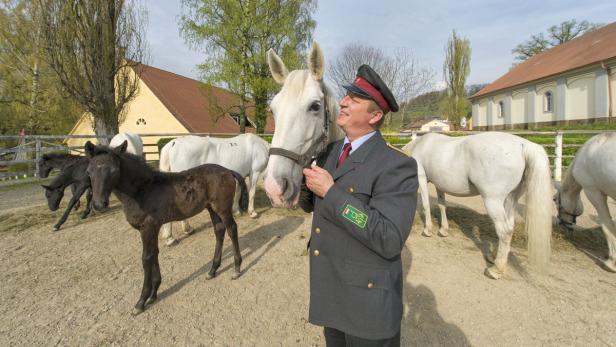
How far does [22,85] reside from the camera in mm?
16672

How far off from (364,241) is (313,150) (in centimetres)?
61

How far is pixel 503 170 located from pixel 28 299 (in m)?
5.71

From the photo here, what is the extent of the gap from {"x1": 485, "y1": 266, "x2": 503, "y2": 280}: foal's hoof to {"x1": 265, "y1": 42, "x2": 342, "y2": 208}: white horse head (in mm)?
3060

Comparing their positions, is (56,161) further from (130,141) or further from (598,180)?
(598,180)

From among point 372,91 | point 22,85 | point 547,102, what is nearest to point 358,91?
point 372,91

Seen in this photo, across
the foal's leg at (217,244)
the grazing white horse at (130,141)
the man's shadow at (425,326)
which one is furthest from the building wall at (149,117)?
the man's shadow at (425,326)

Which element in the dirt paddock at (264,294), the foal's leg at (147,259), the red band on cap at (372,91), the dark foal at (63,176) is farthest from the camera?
the dark foal at (63,176)

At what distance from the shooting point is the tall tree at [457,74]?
28.0 m

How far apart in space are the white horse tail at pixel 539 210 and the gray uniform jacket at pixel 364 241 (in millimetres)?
2734

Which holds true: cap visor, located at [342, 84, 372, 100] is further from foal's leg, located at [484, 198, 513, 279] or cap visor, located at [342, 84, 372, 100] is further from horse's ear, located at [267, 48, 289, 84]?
foal's leg, located at [484, 198, 513, 279]

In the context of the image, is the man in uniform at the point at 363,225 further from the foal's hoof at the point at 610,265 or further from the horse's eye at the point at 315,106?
the foal's hoof at the point at 610,265

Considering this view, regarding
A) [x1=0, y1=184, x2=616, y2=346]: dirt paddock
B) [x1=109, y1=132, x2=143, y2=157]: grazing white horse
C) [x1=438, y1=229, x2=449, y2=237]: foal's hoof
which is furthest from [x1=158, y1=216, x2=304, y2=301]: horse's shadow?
[x1=109, y1=132, x2=143, y2=157]: grazing white horse

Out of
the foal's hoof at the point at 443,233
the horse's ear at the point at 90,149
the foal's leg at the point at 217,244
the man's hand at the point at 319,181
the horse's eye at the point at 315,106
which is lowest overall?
the foal's hoof at the point at 443,233

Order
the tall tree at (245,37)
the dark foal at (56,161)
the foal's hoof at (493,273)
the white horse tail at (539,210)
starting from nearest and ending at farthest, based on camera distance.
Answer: the white horse tail at (539,210) < the foal's hoof at (493,273) < the dark foal at (56,161) < the tall tree at (245,37)
